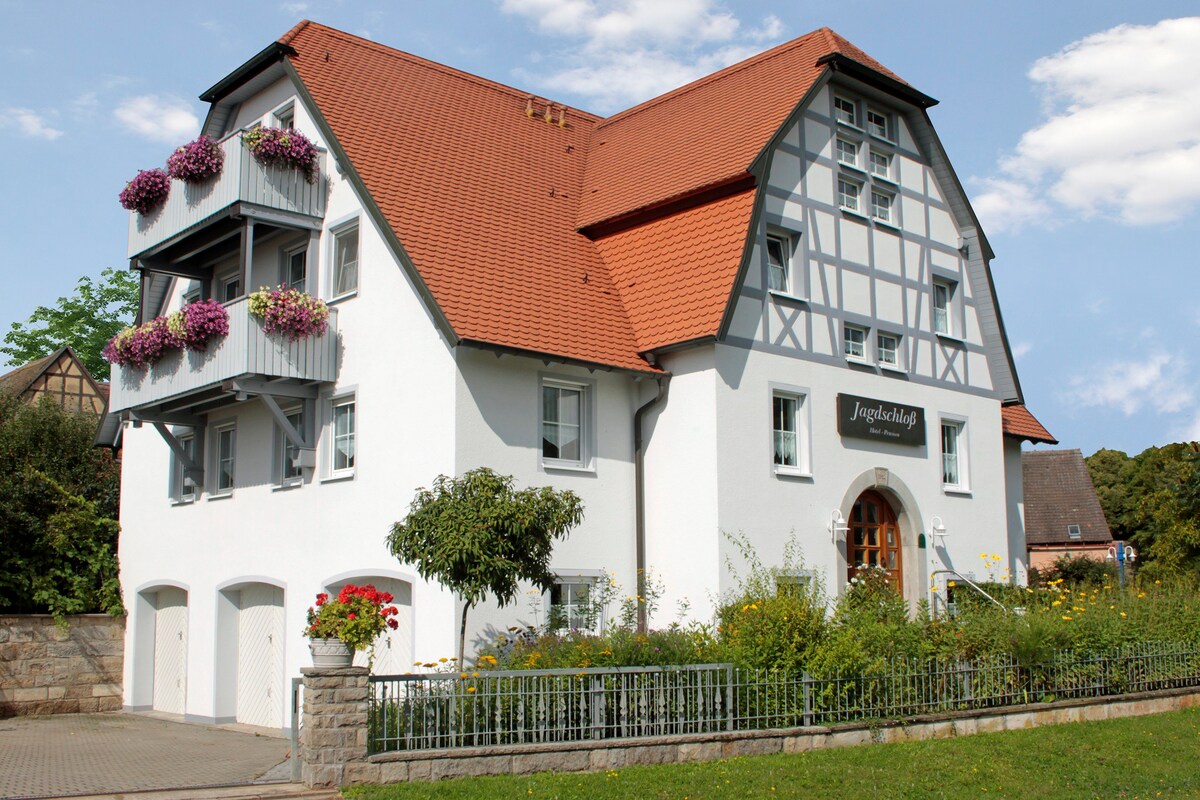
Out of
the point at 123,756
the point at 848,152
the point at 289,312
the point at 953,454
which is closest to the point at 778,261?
the point at 848,152

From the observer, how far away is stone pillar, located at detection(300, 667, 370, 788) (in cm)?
1158

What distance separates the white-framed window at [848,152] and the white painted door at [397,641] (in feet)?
34.0

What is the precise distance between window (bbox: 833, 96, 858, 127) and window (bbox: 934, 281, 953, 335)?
11.7 ft

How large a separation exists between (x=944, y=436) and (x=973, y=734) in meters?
8.58

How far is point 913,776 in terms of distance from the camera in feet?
40.4

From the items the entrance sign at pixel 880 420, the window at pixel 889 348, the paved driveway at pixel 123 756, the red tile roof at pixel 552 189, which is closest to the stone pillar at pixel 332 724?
the paved driveway at pixel 123 756

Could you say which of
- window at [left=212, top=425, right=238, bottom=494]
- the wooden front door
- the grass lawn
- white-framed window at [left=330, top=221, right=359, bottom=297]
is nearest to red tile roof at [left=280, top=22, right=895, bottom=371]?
white-framed window at [left=330, top=221, right=359, bottom=297]

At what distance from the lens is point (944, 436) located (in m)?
22.8

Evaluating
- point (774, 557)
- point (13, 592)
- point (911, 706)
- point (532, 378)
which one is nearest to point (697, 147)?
point (532, 378)

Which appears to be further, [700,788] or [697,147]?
[697,147]

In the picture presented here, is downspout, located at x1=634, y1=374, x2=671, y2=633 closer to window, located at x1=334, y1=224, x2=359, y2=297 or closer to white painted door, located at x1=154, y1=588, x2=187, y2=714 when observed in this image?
window, located at x1=334, y1=224, x2=359, y2=297

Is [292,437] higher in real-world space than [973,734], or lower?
higher

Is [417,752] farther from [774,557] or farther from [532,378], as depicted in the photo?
[774,557]

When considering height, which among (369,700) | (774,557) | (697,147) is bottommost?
(369,700)
